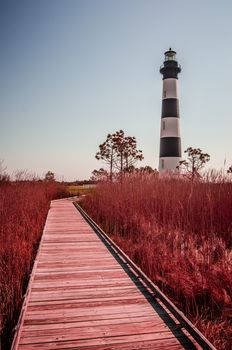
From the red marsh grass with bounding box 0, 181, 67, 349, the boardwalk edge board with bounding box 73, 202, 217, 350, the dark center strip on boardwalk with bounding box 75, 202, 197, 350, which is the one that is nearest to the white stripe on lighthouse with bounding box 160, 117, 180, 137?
the red marsh grass with bounding box 0, 181, 67, 349

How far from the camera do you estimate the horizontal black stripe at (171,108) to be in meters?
20.2

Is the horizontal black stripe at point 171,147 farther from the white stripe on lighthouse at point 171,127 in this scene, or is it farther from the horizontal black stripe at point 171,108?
the horizontal black stripe at point 171,108

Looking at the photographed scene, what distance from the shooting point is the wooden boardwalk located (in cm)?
222

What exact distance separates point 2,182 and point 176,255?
9276mm

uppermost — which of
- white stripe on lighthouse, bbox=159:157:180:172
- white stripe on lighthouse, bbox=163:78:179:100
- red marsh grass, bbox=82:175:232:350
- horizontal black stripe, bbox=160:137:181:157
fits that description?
white stripe on lighthouse, bbox=163:78:179:100

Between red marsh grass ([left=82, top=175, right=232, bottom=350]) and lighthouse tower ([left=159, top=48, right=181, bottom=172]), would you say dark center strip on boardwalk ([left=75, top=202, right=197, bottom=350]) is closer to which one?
red marsh grass ([left=82, top=175, right=232, bottom=350])

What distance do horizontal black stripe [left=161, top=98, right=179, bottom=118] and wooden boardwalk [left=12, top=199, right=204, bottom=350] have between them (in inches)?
670

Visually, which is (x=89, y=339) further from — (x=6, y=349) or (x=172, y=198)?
(x=172, y=198)

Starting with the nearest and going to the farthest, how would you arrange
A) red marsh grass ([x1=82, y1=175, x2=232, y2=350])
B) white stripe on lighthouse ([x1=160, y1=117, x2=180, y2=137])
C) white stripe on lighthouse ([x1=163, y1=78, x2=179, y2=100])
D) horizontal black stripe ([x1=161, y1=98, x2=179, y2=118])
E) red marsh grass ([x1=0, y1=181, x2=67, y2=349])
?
red marsh grass ([x1=0, y1=181, x2=67, y2=349]) < red marsh grass ([x1=82, y1=175, x2=232, y2=350]) < white stripe on lighthouse ([x1=160, y1=117, x2=180, y2=137]) < horizontal black stripe ([x1=161, y1=98, x2=179, y2=118]) < white stripe on lighthouse ([x1=163, y1=78, x2=179, y2=100])

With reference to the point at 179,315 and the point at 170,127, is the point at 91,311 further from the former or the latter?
the point at 170,127

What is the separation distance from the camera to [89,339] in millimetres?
2252

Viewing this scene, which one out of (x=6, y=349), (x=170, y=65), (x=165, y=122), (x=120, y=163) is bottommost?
(x=6, y=349)

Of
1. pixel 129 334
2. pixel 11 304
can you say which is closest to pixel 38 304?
pixel 11 304

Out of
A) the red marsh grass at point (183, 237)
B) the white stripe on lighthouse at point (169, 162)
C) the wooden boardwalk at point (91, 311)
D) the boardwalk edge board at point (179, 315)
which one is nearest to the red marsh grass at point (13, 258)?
the wooden boardwalk at point (91, 311)
